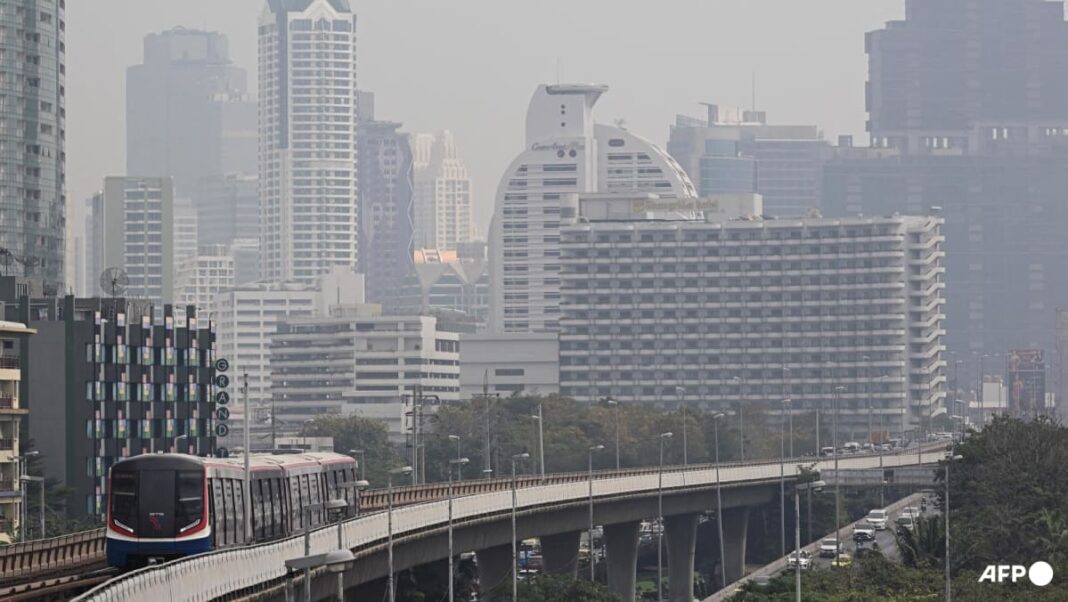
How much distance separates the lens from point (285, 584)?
282ft

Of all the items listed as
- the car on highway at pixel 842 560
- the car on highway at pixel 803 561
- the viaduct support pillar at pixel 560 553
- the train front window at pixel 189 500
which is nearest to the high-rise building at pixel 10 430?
the viaduct support pillar at pixel 560 553

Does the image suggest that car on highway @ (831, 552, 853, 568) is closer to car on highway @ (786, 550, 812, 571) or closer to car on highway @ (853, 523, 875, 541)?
car on highway @ (786, 550, 812, 571)

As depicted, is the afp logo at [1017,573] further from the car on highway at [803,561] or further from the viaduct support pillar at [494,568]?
the viaduct support pillar at [494,568]

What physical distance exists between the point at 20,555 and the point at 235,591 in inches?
652

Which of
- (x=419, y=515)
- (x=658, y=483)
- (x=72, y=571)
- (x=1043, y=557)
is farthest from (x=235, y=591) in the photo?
(x=658, y=483)

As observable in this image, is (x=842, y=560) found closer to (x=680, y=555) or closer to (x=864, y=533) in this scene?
(x=864, y=533)

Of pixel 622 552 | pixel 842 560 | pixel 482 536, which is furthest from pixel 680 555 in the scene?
pixel 482 536

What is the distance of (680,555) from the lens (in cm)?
18988

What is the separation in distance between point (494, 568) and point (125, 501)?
2529 inches

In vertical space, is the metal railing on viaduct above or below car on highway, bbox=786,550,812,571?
above

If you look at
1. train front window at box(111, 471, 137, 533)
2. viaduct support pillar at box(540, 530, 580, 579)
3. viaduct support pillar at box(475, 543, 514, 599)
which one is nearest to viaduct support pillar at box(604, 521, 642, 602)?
viaduct support pillar at box(540, 530, 580, 579)

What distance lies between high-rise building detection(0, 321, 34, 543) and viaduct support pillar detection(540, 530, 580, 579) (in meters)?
34.9

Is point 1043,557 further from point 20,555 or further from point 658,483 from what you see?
point 20,555

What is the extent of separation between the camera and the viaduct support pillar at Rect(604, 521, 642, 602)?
572 ft
